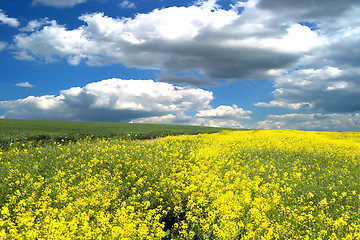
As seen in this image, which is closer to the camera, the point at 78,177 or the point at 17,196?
the point at 17,196

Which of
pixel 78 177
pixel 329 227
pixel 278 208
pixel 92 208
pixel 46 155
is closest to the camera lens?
pixel 329 227

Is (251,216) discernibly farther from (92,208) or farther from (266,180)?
(92,208)

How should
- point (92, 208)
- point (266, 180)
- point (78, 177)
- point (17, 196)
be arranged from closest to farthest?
1. point (92, 208)
2. point (17, 196)
3. point (266, 180)
4. point (78, 177)

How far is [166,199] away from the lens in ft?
26.8

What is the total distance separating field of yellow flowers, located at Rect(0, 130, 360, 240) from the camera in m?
5.47

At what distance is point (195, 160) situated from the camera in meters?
11.9

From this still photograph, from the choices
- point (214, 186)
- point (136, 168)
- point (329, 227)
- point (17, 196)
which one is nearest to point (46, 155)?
point (17, 196)

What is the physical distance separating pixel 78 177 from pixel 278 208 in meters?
7.19

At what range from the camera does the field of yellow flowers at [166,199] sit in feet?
18.0

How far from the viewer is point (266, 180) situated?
8922mm

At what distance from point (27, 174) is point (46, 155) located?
235 centimetres

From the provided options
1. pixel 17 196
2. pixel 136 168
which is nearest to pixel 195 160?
pixel 136 168

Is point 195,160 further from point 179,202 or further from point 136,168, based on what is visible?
point 179,202

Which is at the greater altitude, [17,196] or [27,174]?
[27,174]
